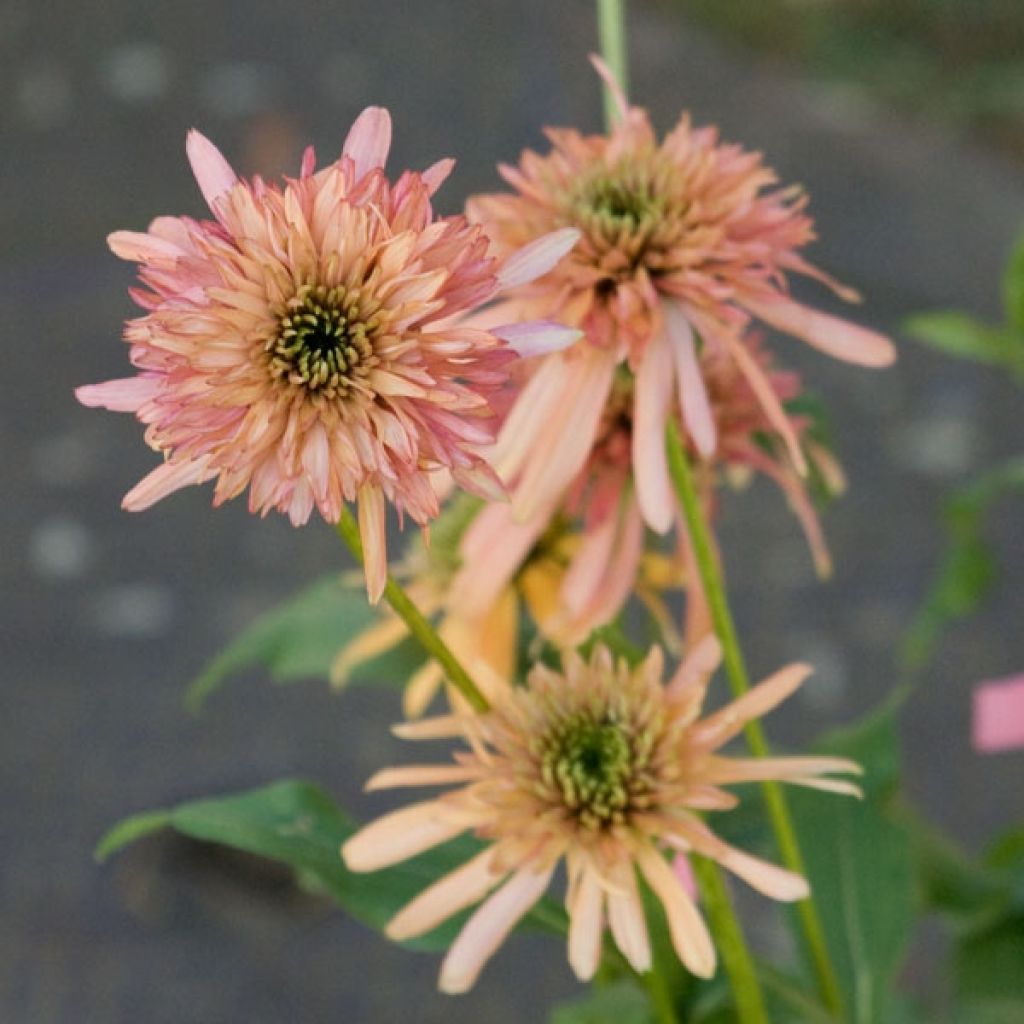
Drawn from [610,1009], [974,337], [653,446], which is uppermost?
[974,337]

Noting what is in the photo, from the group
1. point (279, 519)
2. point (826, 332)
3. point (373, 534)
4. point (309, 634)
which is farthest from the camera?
point (279, 519)

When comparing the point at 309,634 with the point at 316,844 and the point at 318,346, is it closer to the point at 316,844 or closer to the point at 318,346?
the point at 316,844

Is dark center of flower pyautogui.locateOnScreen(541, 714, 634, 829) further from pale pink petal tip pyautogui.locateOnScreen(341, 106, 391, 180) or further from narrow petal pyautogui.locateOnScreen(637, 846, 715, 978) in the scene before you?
pale pink petal tip pyautogui.locateOnScreen(341, 106, 391, 180)

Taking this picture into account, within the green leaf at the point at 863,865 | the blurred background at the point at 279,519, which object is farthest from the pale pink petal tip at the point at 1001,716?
the blurred background at the point at 279,519

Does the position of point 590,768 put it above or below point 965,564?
below

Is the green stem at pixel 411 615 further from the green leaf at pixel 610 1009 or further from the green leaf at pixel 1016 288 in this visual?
the green leaf at pixel 1016 288

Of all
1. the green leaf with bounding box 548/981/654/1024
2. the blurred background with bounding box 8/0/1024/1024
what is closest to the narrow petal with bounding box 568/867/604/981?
the green leaf with bounding box 548/981/654/1024

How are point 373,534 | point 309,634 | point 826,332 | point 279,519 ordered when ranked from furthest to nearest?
point 279,519, point 309,634, point 826,332, point 373,534

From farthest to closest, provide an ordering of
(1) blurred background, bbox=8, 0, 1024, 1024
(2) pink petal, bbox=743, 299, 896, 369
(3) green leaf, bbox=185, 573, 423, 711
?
(1) blurred background, bbox=8, 0, 1024, 1024 → (3) green leaf, bbox=185, 573, 423, 711 → (2) pink petal, bbox=743, 299, 896, 369

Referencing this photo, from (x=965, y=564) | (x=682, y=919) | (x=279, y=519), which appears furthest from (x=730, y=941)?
(x=279, y=519)
